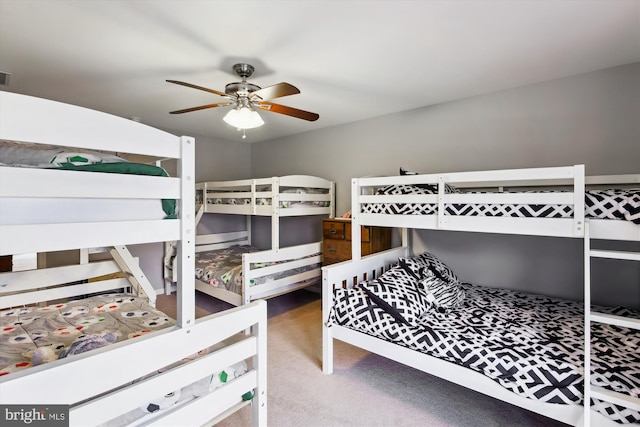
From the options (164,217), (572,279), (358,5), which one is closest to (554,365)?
(572,279)

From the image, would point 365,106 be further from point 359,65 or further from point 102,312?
point 102,312

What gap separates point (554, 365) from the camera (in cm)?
148

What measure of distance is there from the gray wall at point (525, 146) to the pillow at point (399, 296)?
1039mm

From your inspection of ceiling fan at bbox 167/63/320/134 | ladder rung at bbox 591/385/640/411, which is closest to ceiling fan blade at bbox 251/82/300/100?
ceiling fan at bbox 167/63/320/134

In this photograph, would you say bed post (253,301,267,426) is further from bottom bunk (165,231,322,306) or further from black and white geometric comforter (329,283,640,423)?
bottom bunk (165,231,322,306)

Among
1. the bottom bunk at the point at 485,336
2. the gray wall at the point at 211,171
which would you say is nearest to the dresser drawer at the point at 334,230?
the bottom bunk at the point at 485,336

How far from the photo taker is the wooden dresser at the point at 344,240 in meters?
3.16

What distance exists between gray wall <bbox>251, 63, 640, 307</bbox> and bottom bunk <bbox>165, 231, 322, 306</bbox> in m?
1.26

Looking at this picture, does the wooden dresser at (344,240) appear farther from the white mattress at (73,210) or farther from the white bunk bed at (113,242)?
the white mattress at (73,210)

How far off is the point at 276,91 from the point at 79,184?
149 cm

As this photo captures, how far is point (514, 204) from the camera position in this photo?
1.79 meters

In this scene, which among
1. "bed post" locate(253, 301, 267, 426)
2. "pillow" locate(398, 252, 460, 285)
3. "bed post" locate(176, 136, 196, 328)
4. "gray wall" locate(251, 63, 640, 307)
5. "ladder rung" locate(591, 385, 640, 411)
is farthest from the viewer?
"pillow" locate(398, 252, 460, 285)

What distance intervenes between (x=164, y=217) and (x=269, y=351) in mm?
1890

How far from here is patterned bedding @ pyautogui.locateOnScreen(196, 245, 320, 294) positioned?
305 cm
